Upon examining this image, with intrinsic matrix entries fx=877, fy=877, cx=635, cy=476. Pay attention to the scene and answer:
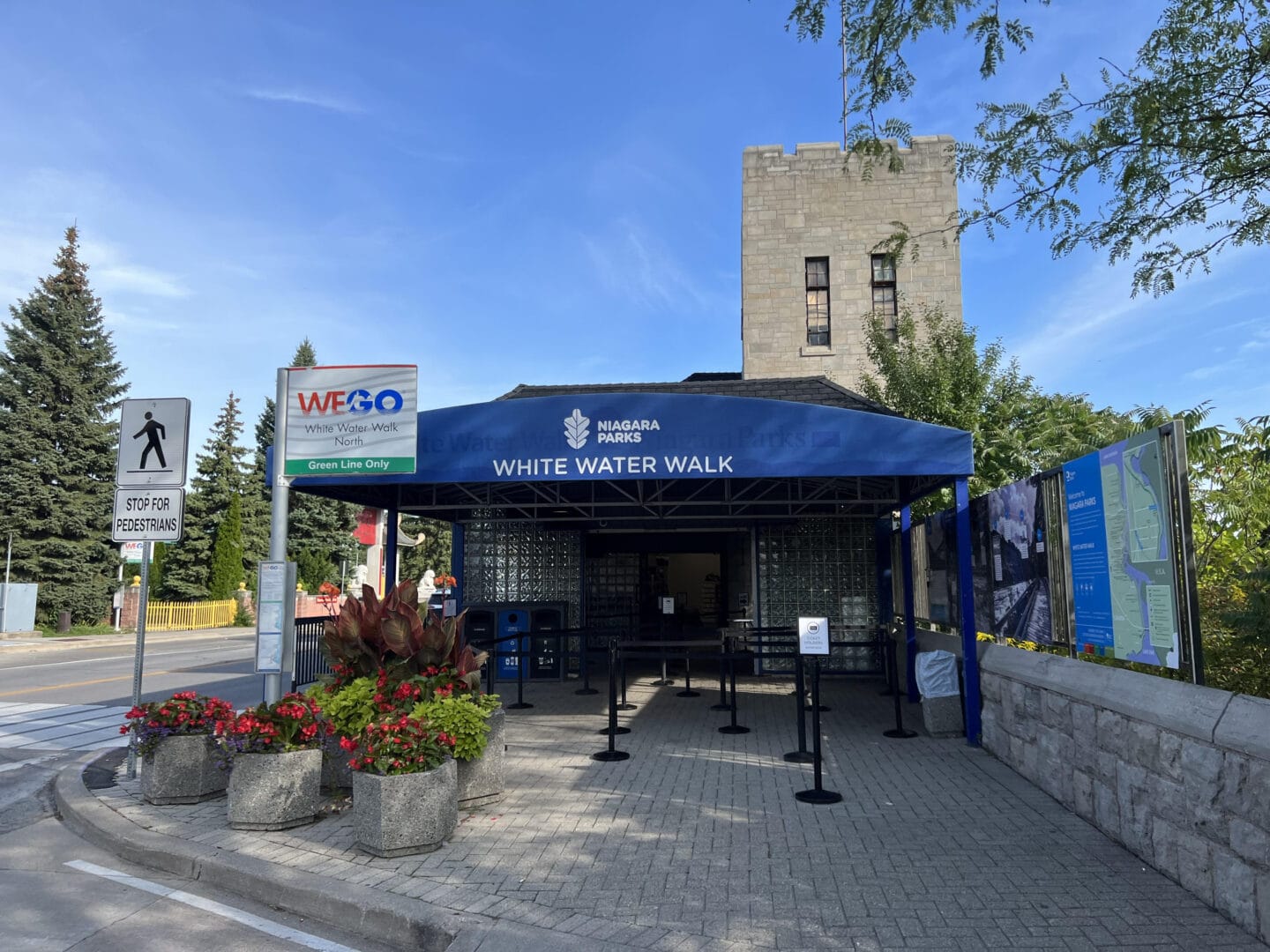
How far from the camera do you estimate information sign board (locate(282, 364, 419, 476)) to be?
28.8 ft

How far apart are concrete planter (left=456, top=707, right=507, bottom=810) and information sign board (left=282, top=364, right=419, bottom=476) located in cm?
309

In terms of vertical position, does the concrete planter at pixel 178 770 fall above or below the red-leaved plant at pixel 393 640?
below

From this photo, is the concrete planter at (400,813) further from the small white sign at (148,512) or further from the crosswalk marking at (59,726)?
the crosswalk marking at (59,726)

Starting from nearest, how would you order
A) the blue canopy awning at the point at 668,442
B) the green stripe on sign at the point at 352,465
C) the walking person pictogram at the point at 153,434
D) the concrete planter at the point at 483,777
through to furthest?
the concrete planter at the point at 483,777 → the walking person pictogram at the point at 153,434 → the green stripe on sign at the point at 352,465 → the blue canopy awning at the point at 668,442

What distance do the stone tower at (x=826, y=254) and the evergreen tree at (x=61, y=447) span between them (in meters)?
24.7

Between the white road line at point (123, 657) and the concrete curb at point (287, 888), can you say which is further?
the white road line at point (123, 657)

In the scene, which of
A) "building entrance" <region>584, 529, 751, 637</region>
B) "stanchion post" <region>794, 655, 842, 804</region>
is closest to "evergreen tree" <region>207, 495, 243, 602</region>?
"building entrance" <region>584, 529, 751, 637</region>

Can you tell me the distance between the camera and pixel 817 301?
26.8 meters

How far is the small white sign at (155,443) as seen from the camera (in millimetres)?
8188

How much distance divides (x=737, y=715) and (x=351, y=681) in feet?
18.8

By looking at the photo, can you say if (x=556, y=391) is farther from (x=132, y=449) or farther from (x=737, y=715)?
(x=132, y=449)

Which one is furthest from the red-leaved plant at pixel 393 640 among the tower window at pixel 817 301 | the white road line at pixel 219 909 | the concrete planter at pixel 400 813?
the tower window at pixel 817 301

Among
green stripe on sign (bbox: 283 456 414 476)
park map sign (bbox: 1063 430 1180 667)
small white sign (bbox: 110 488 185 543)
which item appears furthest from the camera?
green stripe on sign (bbox: 283 456 414 476)

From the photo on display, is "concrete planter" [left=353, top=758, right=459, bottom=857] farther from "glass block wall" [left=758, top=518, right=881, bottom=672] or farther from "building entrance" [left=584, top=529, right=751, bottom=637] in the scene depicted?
"glass block wall" [left=758, top=518, right=881, bottom=672]
